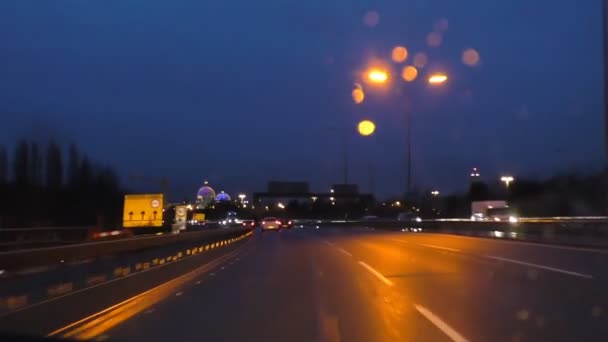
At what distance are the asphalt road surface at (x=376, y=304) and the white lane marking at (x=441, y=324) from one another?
0.02 meters

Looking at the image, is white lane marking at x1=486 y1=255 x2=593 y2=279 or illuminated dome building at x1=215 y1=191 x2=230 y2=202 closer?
white lane marking at x1=486 y1=255 x2=593 y2=279

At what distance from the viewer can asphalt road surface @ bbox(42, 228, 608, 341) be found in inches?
459

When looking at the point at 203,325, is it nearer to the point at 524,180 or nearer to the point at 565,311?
the point at 565,311

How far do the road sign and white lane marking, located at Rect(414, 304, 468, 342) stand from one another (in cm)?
3854

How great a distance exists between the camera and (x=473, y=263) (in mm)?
25797

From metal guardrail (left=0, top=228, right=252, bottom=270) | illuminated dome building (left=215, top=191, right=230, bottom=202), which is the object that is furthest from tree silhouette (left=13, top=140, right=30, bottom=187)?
illuminated dome building (left=215, top=191, right=230, bottom=202)

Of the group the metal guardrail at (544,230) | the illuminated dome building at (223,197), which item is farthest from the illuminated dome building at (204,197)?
the metal guardrail at (544,230)

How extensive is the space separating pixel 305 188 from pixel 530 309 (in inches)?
5235

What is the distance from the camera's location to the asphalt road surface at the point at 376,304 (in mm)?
11664

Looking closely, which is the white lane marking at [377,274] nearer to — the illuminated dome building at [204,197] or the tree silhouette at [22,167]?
the tree silhouette at [22,167]

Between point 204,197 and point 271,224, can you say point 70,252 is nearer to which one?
point 271,224

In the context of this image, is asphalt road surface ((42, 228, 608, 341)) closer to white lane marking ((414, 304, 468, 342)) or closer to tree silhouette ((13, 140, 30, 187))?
white lane marking ((414, 304, 468, 342))

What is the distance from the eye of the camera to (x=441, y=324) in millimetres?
12445

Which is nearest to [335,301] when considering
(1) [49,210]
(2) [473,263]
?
(2) [473,263]
